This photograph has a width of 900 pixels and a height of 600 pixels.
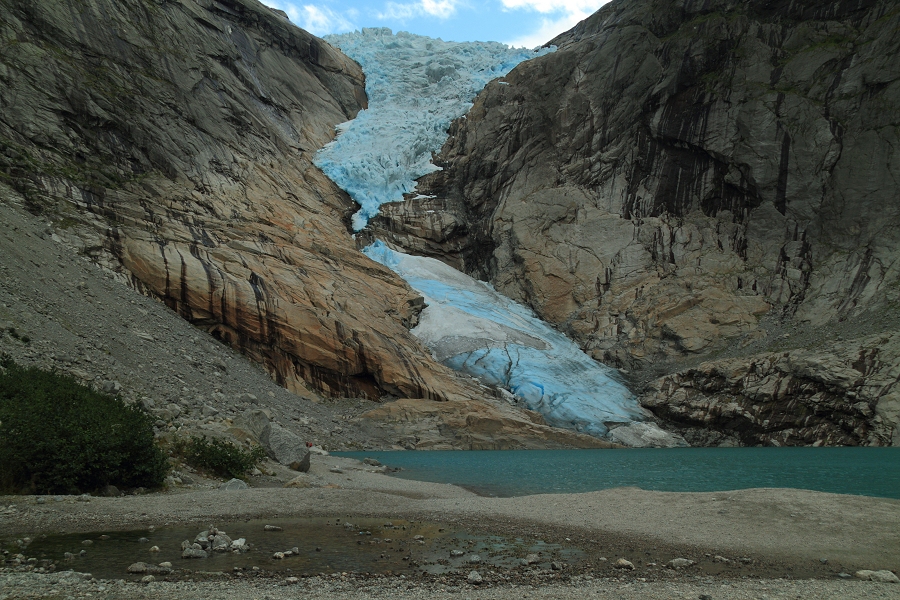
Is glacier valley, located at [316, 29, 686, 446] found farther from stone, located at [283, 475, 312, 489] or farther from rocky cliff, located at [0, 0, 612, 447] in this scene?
stone, located at [283, 475, 312, 489]

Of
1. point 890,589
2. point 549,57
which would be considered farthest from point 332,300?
point 549,57

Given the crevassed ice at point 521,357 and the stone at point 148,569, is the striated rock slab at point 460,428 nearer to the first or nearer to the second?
the crevassed ice at point 521,357

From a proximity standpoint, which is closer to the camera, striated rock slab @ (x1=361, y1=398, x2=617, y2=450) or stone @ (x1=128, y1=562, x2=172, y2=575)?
stone @ (x1=128, y1=562, x2=172, y2=575)

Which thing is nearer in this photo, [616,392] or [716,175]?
[616,392]

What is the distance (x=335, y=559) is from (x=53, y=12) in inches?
1847

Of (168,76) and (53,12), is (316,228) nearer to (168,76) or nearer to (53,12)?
(168,76)

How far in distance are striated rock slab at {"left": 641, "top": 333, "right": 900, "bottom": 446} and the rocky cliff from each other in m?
10.9

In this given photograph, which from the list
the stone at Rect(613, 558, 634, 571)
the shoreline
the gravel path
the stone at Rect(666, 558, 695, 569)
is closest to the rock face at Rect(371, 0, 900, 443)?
the shoreline

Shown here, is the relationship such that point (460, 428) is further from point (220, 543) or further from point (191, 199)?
point (220, 543)

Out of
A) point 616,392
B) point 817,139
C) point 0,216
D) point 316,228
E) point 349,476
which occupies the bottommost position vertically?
point 349,476

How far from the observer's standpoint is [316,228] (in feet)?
152

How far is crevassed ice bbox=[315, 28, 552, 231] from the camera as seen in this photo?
58.2 meters

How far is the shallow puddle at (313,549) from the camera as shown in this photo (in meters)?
6.82

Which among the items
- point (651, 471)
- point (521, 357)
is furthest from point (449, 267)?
point (651, 471)
